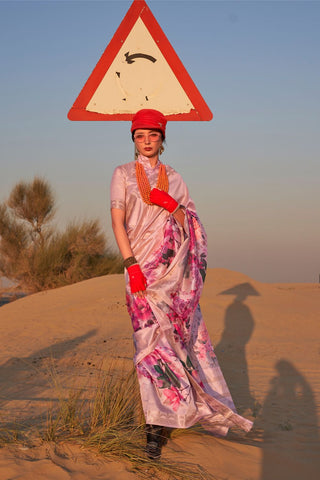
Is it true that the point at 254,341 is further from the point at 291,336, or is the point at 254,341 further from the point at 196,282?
the point at 196,282

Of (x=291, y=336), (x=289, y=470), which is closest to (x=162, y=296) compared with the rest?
(x=289, y=470)

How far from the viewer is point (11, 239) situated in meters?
19.5

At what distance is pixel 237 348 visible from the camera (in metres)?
8.44

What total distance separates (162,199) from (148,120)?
22.3 inches

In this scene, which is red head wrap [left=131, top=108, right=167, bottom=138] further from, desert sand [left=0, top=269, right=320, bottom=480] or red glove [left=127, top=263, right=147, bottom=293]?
desert sand [left=0, top=269, right=320, bottom=480]

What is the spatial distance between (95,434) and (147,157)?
1.95 m

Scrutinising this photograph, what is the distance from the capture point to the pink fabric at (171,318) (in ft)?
11.9

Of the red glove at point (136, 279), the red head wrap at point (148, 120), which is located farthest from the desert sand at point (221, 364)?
the red head wrap at point (148, 120)

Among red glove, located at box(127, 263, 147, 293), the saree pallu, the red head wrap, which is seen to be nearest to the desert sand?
the saree pallu

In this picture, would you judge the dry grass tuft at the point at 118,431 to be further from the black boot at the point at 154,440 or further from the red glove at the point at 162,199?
the red glove at the point at 162,199

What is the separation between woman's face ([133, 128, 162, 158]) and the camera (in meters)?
3.99

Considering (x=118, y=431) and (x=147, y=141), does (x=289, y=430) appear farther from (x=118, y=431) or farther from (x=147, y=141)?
(x=147, y=141)

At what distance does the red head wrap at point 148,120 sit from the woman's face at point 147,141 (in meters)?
0.05

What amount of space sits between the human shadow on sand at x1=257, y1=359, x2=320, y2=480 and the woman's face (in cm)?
230
